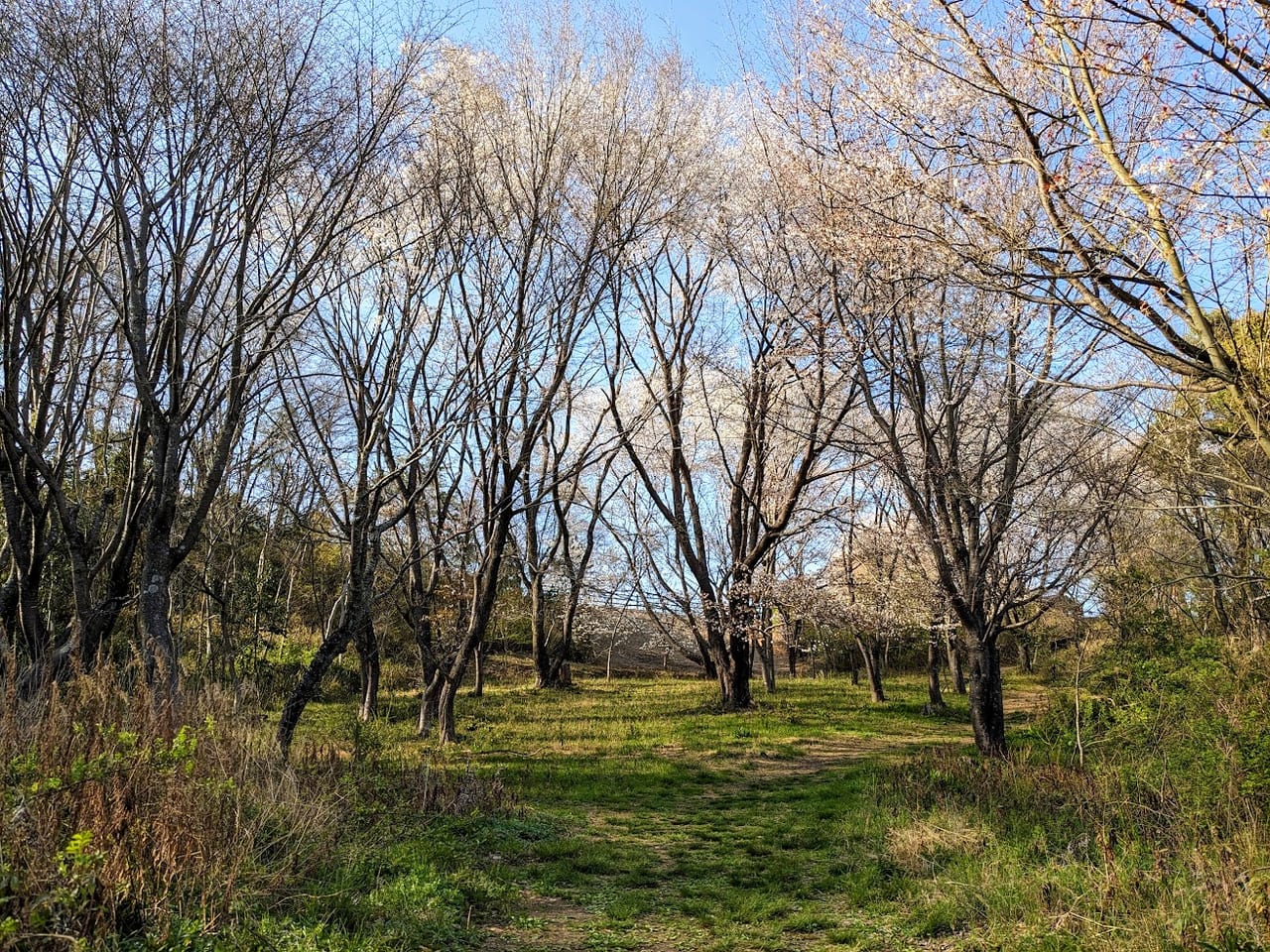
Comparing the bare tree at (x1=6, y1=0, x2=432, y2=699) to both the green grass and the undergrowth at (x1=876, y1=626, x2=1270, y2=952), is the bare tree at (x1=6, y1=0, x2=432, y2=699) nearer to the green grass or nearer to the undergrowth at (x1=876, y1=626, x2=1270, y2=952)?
the green grass

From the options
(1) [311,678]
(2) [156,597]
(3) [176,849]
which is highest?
(2) [156,597]

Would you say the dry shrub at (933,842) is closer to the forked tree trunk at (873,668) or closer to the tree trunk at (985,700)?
the tree trunk at (985,700)

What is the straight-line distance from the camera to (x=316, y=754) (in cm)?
770

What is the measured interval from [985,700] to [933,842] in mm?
5077

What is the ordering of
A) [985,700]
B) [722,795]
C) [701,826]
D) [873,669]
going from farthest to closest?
[873,669] < [985,700] < [722,795] < [701,826]

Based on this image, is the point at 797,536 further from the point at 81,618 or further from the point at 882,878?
the point at 81,618

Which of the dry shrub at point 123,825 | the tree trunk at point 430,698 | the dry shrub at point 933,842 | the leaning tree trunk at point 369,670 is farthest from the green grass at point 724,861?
the leaning tree trunk at point 369,670

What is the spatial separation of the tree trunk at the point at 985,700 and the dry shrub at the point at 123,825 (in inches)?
330

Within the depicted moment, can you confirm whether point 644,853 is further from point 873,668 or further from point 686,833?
point 873,668

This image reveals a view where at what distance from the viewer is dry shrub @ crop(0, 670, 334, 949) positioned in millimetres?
3359

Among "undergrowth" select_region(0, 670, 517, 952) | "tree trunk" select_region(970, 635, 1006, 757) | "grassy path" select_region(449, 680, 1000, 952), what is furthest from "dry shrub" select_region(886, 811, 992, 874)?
"tree trunk" select_region(970, 635, 1006, 757)

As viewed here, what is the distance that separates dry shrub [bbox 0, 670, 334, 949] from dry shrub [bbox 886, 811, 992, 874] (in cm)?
405

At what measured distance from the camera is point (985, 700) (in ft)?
35.0

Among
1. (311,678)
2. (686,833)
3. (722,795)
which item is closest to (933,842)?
(686,833)
